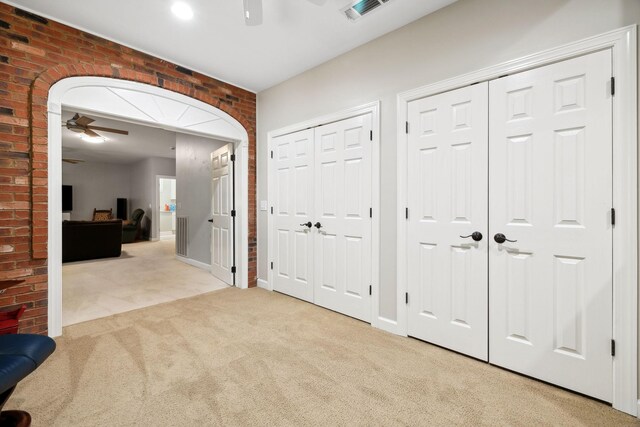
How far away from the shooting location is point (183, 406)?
1650 millimetres

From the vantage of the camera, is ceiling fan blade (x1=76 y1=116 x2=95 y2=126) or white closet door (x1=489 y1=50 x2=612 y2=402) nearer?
white closet door (x1=489 y1=50 x2=612 y2=402)

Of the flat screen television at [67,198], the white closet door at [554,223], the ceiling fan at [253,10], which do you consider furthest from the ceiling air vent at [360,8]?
the flat screen television at [67,198]

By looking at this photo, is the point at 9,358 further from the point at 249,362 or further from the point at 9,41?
the point at 9,41

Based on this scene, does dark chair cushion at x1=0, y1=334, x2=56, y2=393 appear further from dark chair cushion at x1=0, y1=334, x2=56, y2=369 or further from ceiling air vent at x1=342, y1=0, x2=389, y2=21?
ceiling air vent at x1=342, y1=0, x2=389, y2=21

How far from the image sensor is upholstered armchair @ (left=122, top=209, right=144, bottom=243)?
28.5 feet

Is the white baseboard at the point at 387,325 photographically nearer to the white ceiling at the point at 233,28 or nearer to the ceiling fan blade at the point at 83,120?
the white ceiling at the point at 233,28

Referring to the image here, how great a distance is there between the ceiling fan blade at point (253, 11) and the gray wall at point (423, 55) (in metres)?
1.22

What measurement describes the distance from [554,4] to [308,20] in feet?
5.79

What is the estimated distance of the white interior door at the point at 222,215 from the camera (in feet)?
13.6

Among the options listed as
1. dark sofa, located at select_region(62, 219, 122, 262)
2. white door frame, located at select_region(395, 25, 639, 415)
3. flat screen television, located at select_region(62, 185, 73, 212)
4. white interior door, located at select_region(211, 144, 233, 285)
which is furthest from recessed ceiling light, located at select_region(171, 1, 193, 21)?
flat screen television, located at select_region(62, 185, 73, 212)

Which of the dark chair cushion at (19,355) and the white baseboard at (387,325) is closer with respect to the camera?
the dark chair cushion at (19,355)

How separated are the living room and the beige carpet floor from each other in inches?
46.3

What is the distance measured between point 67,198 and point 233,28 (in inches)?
383

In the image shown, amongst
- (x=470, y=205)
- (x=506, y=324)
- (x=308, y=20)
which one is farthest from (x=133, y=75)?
(x=506, y=324)
